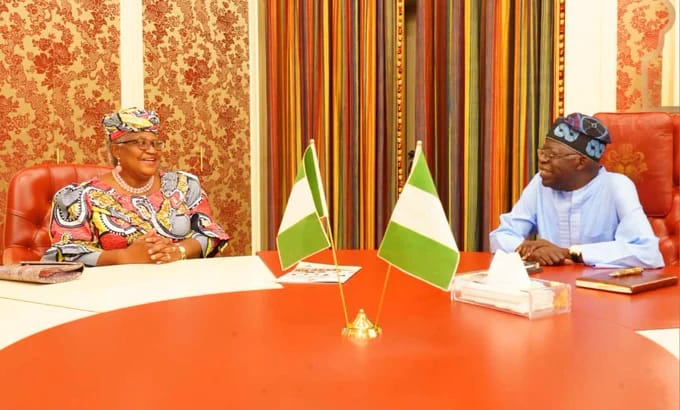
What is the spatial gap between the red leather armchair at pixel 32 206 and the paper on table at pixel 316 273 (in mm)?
1226

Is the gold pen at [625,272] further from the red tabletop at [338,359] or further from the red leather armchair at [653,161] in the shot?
the red leather armchair at [653,161]

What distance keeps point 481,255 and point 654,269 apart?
54cm

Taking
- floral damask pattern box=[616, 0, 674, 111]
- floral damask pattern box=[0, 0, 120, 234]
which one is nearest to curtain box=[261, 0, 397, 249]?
floral damask pattern box=[0, 0, 120, 234]

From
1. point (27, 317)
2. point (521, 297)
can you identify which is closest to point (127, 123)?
point (27, 317)

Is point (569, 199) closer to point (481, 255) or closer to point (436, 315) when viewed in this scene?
point (481, 255)

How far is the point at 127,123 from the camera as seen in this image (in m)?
2.60

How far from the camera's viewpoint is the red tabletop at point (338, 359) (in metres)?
0.87

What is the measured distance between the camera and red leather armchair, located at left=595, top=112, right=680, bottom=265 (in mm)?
2477

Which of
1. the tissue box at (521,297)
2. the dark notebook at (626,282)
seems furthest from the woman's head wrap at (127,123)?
the dark notebook at (626,282)

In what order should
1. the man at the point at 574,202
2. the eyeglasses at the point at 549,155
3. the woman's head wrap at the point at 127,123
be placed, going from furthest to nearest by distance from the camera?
1. the woman's head wrap at the point at 127,123
2. the eyeglasses at the point at 549,155
3. the man at the point at 574,202

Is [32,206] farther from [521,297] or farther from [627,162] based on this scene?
[627,162]

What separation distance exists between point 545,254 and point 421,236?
3.14 feet

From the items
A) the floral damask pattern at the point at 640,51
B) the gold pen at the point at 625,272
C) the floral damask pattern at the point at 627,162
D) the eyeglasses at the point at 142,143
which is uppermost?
the floral damask pattern at the point at 640,51

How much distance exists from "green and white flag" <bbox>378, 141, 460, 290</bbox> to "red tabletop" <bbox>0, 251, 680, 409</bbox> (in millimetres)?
124
